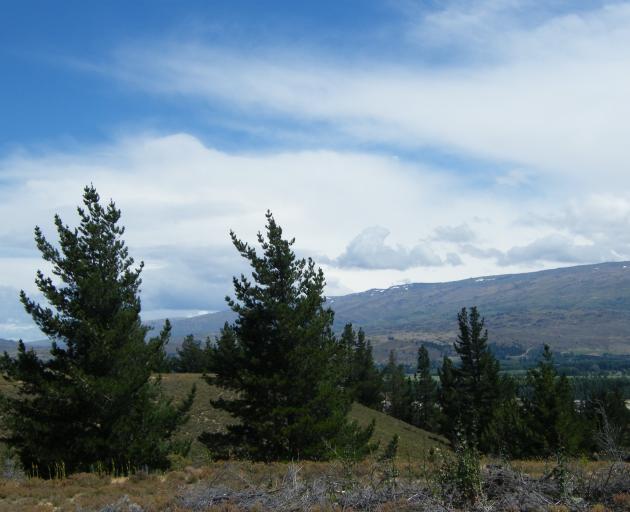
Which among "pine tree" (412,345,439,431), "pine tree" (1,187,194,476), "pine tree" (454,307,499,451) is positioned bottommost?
"pine tree" (412,345,439,431)

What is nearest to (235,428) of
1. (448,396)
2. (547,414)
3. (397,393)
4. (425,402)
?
(547,414)

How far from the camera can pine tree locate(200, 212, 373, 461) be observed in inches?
714

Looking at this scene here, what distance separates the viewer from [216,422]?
3953 centimetres

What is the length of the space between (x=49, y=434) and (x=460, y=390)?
41097mm

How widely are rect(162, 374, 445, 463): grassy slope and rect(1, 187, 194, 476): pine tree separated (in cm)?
1549

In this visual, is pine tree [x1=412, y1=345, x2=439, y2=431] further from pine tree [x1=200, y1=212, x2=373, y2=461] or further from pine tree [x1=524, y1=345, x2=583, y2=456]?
pine tree [x1=200, y1=212, x2=373, y2=461]

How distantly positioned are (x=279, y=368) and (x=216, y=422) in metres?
22.8

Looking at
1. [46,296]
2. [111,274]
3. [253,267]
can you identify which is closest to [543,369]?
[253,267]

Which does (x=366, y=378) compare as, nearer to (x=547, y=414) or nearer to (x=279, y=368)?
(x=547, y=414)

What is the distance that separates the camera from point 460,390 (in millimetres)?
50125

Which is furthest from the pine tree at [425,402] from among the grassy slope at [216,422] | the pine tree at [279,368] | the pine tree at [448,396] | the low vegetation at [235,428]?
the pine tree at [279,368]

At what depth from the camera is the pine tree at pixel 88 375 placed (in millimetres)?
15789

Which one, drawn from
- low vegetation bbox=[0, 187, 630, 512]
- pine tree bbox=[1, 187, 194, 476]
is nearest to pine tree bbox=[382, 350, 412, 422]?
low vegetation bbox=[0, 187, 630, 512]

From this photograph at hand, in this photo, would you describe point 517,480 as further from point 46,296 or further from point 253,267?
point 46,296
